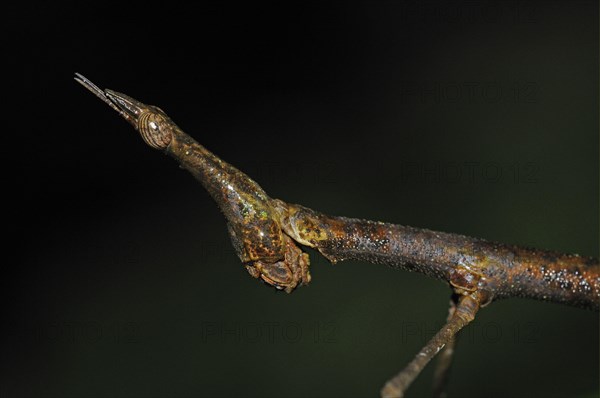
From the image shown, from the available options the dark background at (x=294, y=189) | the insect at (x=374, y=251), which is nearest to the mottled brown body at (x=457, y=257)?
the insect at (x=374, y=251)

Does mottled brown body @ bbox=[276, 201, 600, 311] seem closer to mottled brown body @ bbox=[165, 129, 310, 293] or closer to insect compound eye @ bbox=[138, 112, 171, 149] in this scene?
mottled brown body @ bbox=[165, 129, 310, 293]

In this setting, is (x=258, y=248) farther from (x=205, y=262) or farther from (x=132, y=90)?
(x=132, y=90)

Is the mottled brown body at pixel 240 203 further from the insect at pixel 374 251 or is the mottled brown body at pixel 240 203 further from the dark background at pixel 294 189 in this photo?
the dark background at pixel 294 189

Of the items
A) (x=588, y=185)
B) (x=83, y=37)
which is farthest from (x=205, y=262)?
(x=588, y=185)

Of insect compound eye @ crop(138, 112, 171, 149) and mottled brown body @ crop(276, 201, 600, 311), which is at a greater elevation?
mottled brown body @ crop(276, 201, 600, 311)

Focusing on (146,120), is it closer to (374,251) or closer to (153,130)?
(153,130)

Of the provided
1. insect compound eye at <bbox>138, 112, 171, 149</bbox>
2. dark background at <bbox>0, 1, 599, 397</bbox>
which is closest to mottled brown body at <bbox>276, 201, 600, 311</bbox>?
insect compound eye at <bbox>138, 112, 171, 149</bbox>
